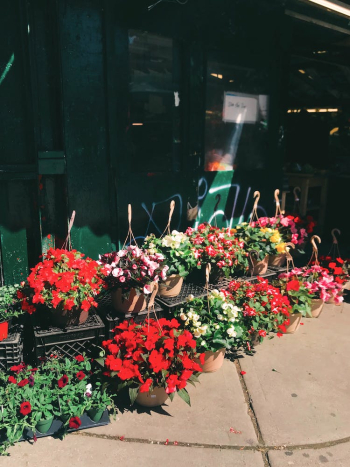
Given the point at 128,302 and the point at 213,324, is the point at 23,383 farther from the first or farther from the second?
the point at 213,324

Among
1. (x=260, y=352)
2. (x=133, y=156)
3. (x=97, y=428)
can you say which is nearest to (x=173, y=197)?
(x=133, y=156)

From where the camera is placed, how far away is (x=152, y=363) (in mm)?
3100

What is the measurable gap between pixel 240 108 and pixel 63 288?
12.3 feet

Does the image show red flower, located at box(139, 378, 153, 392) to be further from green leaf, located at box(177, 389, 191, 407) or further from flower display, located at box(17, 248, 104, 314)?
flower display, located at box(17, 248, 104, 314)

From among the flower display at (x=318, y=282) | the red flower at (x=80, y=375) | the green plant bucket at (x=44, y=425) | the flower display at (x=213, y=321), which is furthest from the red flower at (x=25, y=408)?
the flower display at (x=318, y=282)

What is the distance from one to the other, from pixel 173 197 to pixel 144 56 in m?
1.63

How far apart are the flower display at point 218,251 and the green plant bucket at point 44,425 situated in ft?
6.47

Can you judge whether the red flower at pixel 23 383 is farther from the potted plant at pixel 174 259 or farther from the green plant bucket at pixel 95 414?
the potted plant at pixel 174 259

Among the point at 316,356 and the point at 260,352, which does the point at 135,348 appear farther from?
the point at 316,356

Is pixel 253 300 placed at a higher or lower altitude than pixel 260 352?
higher


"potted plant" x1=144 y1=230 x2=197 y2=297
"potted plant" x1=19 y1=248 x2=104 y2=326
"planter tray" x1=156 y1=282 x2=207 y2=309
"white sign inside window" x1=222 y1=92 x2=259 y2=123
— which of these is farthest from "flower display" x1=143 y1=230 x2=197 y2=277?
"white sign inside window" x1=222 y1=92 x2=259 y2=123

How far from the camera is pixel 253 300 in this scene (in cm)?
417

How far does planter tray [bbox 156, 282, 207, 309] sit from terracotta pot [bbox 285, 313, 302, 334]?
0.99 metres

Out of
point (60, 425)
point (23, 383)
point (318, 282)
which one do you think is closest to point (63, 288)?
point (23, 383)
